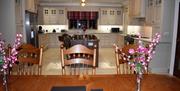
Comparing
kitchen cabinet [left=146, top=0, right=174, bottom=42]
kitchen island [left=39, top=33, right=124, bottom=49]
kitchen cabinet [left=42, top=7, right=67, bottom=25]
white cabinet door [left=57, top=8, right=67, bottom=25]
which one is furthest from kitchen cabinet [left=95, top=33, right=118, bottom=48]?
kitchen cabinet [left=146, top=0, right=174, bottom=42]

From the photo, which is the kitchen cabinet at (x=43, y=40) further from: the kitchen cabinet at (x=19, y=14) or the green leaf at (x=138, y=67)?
the green leaf at (x=138, y=67)

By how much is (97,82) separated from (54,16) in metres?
9.27

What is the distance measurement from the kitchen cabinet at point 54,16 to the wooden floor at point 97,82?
8924 millimetres

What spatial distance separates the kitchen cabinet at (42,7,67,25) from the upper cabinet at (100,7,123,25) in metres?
2.10

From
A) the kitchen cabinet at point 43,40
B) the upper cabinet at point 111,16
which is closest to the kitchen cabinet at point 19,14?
the kitchen cabinet at point 43,40

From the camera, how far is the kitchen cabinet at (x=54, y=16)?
35.1 ft

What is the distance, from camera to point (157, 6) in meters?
5.69

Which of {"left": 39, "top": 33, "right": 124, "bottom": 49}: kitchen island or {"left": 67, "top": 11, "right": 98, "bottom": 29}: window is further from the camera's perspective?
{"left": 67, "top": 11, "right": 98, "bottom": 29}: window

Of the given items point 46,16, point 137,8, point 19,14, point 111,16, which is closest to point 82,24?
point 111,16

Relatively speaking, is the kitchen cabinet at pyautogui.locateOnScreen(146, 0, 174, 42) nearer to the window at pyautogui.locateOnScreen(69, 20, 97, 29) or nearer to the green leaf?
the green leaf

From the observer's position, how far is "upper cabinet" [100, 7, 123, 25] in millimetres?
11008

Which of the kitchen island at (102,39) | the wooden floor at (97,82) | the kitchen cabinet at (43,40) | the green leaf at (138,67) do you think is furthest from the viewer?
the kitchen island at (102,39)

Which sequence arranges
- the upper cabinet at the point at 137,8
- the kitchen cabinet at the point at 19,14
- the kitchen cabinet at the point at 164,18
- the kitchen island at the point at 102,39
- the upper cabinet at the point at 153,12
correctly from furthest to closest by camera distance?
the kitchen island at the point at 102,39
the upper cabinet at the point at 137,8
the kitchen cabinet at the point at 19,14
the upper cabinet at the point at 153,12
the kitchen cabinet at the point at 164,18

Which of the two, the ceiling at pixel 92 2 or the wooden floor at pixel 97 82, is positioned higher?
the ceiling at pixel 92 2
